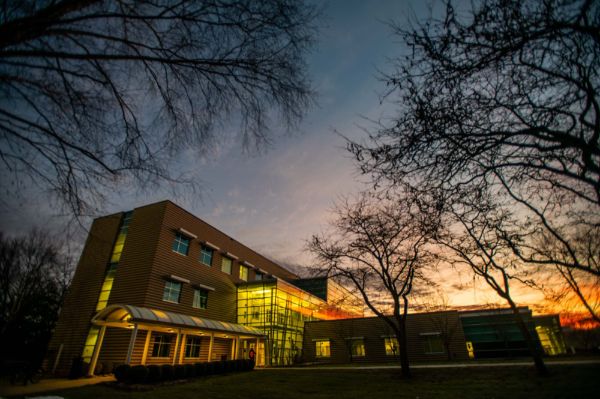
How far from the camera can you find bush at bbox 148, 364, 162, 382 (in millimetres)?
12573

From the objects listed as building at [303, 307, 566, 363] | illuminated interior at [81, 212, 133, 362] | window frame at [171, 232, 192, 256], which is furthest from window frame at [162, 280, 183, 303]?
building at [303, 307, 566, 363]

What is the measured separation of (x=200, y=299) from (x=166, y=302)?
158 inches

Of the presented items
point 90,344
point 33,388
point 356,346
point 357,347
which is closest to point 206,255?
point 90,344

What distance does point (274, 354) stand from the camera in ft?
87.4

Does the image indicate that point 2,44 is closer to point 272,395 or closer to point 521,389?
point 272,395

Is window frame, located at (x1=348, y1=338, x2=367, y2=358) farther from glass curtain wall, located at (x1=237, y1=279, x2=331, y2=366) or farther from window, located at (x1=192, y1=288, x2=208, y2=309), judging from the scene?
window, located at (x1=192, y1=288, x2=208, y2=309)

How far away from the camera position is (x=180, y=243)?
2314cm

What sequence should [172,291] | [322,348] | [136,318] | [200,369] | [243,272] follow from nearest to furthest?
[136,318], [200,369], [172,291], [322,348], [243,272]

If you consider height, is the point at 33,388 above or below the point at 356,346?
below

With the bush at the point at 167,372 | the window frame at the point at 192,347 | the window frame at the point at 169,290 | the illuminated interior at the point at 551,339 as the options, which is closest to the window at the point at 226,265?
the window frame at the point at 169,290

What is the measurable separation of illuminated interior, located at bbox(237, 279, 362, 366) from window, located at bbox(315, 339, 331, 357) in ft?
6.10

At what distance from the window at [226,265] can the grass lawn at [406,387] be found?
13.9m

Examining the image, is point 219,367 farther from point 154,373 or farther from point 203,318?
point 203,318

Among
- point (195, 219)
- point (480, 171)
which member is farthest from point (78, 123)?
point (195, 219)
